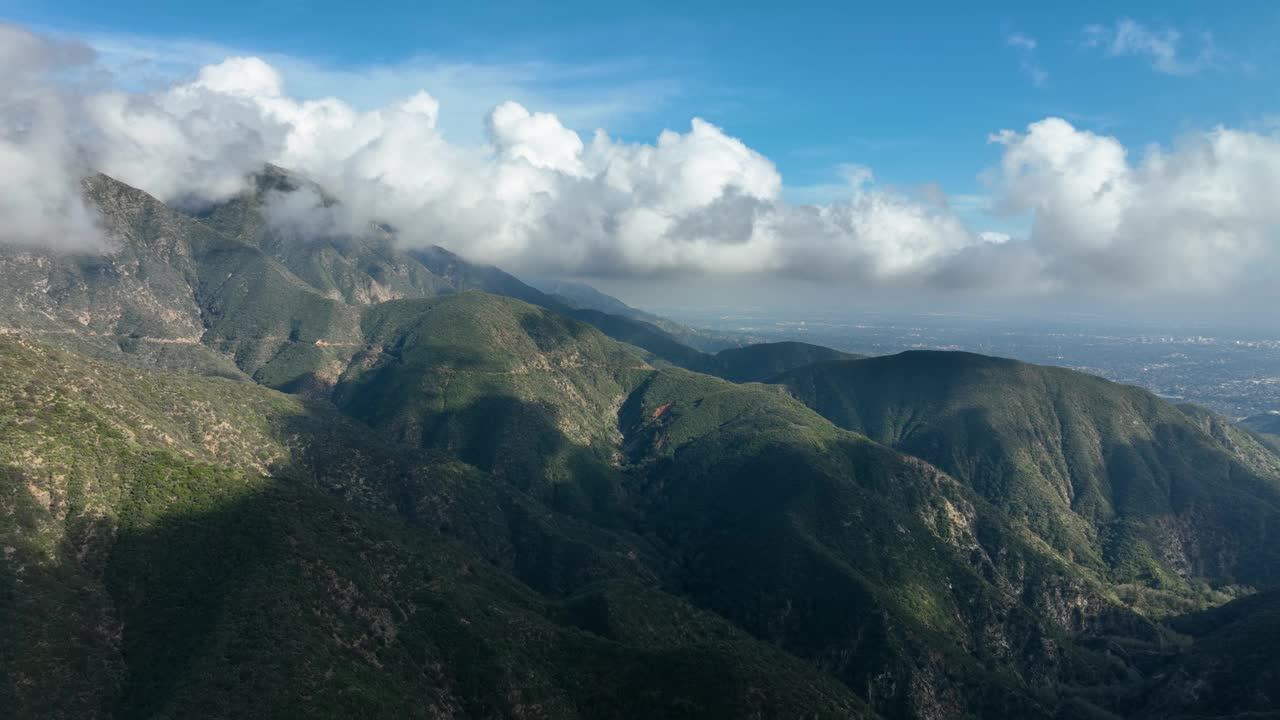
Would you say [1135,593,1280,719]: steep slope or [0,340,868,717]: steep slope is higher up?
[0,340,868,717]: steep slope

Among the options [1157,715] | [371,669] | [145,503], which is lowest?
[1157,715]

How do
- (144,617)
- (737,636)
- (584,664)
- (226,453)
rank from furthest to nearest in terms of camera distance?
(226,453), (737,636), (584,664), (144,617)

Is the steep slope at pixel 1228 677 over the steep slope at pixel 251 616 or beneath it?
beneath

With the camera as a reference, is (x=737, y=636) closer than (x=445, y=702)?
No

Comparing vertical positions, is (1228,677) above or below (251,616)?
below

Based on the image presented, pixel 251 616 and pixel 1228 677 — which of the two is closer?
pixel 251 616

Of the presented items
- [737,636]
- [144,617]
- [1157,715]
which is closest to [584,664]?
[737,636]

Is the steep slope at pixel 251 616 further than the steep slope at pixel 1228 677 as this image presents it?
No

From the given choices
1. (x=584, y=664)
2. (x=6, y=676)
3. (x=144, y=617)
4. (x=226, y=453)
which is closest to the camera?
(x=6, y=676)

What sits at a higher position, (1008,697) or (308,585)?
(308,585)

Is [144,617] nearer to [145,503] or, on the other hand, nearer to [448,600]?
[145,503]

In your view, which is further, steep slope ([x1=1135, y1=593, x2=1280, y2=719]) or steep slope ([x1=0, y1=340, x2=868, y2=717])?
steep slope ([x1=1135, y1=593, x2=1280, y2=719])
